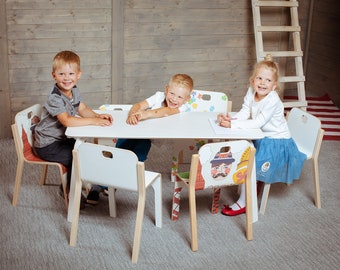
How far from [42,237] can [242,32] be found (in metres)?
2.77

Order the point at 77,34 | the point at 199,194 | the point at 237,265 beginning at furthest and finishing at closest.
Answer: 1. the point at 77,34
2. the point at 199,194
3. the point at 237,265

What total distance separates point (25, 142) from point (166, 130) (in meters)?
0.88

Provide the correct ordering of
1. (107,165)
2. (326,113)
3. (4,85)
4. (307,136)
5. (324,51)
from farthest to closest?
(324,51), (326,113), (4,85), (307,136), (107,165)

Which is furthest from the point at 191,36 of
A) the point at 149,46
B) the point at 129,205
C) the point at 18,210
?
the point at 18,210

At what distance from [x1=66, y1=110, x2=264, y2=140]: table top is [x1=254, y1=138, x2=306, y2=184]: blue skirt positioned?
22cm

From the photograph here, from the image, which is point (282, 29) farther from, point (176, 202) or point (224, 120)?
point (176, 202)

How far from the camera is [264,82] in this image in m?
3.17

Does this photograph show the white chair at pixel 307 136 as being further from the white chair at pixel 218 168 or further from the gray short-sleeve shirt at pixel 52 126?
the gray short-sleeve shirt at pixel 52 126

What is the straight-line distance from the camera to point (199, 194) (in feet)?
11.6

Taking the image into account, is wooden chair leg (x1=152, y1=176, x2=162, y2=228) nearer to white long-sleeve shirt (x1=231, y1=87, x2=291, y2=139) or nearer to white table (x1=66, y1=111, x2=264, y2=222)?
white table (x1=66, y1=111, x2=264, y2=222)

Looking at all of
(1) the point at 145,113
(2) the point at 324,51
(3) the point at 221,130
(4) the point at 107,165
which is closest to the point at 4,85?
(1) the point at 145,113

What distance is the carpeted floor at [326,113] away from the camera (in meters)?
4.94

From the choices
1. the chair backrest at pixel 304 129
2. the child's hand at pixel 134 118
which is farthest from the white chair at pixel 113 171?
the chair backrest at pixel 304 129

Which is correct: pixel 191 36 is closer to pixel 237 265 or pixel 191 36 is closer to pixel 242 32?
pixel 242 32
